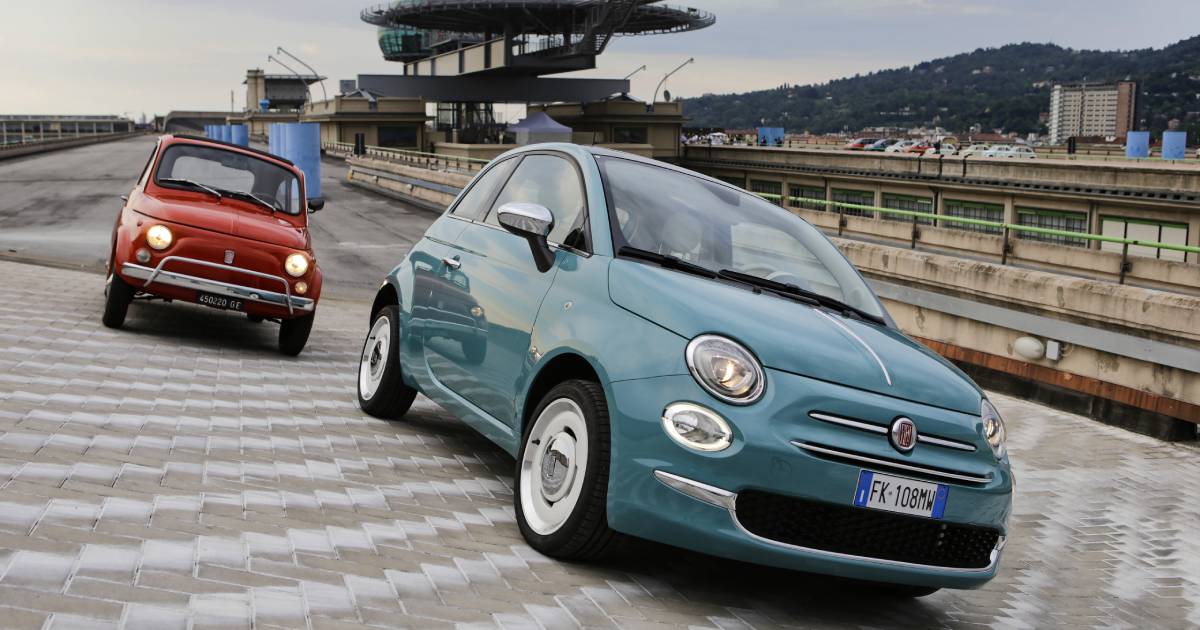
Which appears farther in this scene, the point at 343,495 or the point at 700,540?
the point at 343,495

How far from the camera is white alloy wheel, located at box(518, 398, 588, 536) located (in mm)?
4586

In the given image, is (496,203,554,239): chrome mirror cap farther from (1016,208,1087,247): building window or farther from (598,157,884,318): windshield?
(1016,208,1087,247): building window

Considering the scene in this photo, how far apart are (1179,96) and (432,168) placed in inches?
6741

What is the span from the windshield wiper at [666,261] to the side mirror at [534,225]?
43cm

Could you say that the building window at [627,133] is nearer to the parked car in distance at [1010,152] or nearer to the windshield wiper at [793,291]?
the parked car in distance at [1010,152]

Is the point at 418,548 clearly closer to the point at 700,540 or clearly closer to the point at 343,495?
the point at 343,495

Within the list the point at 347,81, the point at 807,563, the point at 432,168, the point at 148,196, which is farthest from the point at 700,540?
the point at 347,81

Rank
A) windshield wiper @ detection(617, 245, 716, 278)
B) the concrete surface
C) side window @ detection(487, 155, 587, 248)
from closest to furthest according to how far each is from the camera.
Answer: windshield wiper @ detection(617, 245, 716, 278) < side window @ detection(487, 155, 587, 248) < the concrete surface

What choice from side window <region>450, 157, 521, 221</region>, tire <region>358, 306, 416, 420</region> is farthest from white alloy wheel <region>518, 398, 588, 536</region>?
tire <region>358, 306, 416, 420</region>

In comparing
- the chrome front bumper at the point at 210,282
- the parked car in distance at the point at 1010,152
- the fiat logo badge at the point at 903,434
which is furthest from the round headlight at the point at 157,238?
the parked car in distance at the point at 1010,152

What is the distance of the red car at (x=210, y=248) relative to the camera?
9758mm

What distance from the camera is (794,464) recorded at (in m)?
4.09

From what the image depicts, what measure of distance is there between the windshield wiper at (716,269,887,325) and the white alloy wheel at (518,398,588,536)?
36.7 inches

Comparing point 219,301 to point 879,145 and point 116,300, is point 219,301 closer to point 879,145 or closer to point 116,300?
point 116,300
